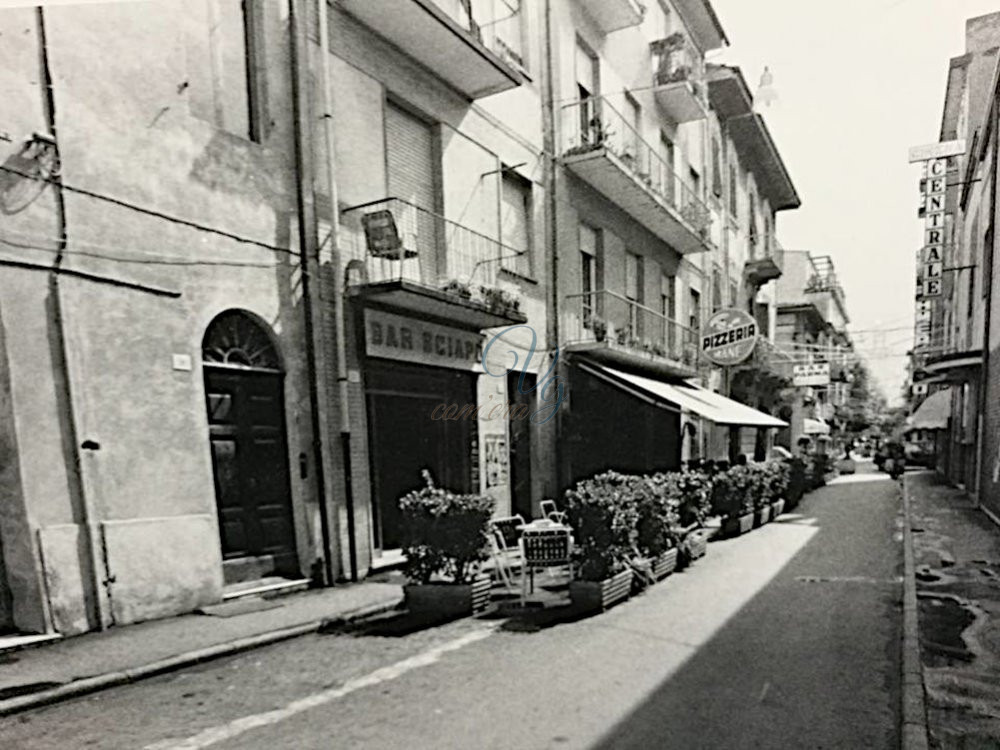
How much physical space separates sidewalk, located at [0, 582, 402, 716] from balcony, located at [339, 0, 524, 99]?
24.5ft

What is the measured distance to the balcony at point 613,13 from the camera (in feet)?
45.4

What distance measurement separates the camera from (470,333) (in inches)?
424

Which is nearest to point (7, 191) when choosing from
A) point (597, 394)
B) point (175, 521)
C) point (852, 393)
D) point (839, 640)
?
point (175, 521)

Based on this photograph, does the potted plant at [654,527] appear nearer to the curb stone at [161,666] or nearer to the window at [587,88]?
the curb stone at [161,666]

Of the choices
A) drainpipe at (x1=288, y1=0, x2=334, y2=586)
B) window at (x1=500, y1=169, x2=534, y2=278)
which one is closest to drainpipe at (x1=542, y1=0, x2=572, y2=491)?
window at (x1=500, y1=169, x2=534, y2=278)

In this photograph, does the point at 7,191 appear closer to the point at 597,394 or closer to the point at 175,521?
the point at 175,521

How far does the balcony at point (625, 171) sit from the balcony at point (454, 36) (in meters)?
2.23

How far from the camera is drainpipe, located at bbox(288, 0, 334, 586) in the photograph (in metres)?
7.98

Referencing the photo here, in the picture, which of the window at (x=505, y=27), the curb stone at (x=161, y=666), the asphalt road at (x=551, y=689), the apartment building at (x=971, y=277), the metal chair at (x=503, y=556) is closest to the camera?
the asphalt road at (x=551, y=689)

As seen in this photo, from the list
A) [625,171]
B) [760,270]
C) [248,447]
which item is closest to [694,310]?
[760,270]

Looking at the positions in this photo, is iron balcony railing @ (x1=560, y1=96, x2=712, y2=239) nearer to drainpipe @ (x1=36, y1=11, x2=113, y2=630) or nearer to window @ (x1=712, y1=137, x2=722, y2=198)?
window @ (x1=712, y1=137, x2=722, y2=198)

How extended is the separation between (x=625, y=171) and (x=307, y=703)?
39.1 ft

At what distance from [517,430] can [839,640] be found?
23.6 feet

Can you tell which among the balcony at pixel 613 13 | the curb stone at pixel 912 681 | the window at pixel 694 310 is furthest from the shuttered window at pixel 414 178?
the window at pixel 694 310
